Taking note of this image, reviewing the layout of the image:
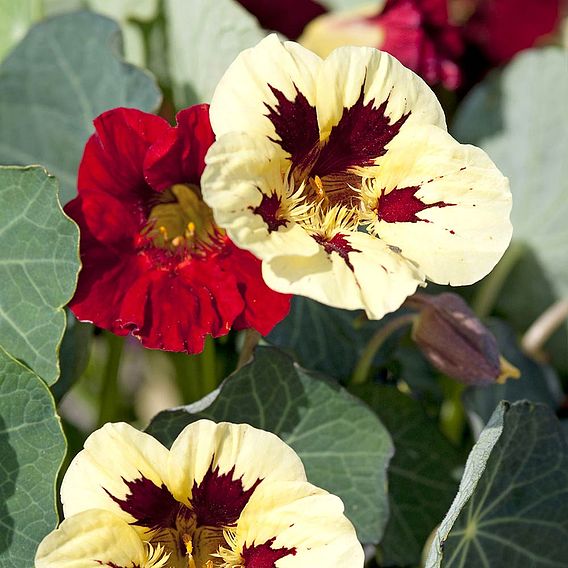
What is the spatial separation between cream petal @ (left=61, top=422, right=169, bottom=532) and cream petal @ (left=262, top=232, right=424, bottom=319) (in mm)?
126

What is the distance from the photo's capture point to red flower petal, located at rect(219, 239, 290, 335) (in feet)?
1.93

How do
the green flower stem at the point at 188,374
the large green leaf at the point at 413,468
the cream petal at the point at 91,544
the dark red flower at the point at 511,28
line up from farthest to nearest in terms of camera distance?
1. the dark red flower at the point at 511,28
2. the green flower stem at the point at 188,374
3. the large green leaf at the point at 413,468
4. the cream petal at the point at 91,544

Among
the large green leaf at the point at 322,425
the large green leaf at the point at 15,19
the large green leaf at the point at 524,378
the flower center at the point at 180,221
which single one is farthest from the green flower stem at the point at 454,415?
the large green leaf at the point at 15,19

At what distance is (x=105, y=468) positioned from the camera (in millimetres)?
533

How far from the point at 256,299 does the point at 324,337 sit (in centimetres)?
24

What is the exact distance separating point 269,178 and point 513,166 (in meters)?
0.54

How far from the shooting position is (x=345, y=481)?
694 mm

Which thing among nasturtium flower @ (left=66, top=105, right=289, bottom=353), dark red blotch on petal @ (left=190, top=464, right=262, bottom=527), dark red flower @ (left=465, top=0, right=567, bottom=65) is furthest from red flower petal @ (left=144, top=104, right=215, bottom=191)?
dark red flower @ (left=465, top=0, right=567, bottom=65)

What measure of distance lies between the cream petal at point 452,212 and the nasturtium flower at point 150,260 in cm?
10

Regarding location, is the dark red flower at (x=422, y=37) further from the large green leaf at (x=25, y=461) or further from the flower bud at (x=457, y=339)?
the large green leaf at (x=25, y=461)

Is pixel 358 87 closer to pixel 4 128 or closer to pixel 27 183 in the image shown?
pixel 27 183

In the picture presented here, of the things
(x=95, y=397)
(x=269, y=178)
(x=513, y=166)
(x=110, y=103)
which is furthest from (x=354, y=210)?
(x=95, y=397)

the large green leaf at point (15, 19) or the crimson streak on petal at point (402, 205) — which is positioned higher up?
the crimson streak on petal at point (402, 205)

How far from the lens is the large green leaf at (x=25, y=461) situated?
58 centimetres
